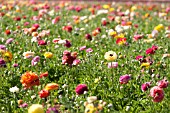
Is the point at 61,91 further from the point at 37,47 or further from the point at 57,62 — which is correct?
the point at 37,47

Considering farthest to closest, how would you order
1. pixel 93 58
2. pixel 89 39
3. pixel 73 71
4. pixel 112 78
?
1. pixel 89 39
2. pixel 93 58
3. pixel 73 71
4. pixel 112 78

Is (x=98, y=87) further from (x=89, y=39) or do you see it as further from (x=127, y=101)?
(x=89, y=39)

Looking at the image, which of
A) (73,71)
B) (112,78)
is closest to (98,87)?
(112,78)

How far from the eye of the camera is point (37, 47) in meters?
6.45

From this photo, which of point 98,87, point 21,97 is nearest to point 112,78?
point 98,87

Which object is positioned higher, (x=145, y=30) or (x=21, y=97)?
Result: (x=21, y=97)

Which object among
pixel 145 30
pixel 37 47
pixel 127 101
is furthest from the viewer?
pixel 145 30

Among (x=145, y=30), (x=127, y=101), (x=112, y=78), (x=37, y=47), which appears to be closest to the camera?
(x=127, y=101)

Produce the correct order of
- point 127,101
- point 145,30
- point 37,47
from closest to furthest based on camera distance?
point 127,101 < point 37,47 < point 145,30

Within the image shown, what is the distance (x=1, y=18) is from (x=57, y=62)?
3.55 metres

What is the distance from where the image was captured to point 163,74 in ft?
16.7

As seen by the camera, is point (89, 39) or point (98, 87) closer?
point (98, 87)

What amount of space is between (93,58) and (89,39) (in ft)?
3.99

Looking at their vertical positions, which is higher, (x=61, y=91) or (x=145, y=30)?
(x=61, y=91)
